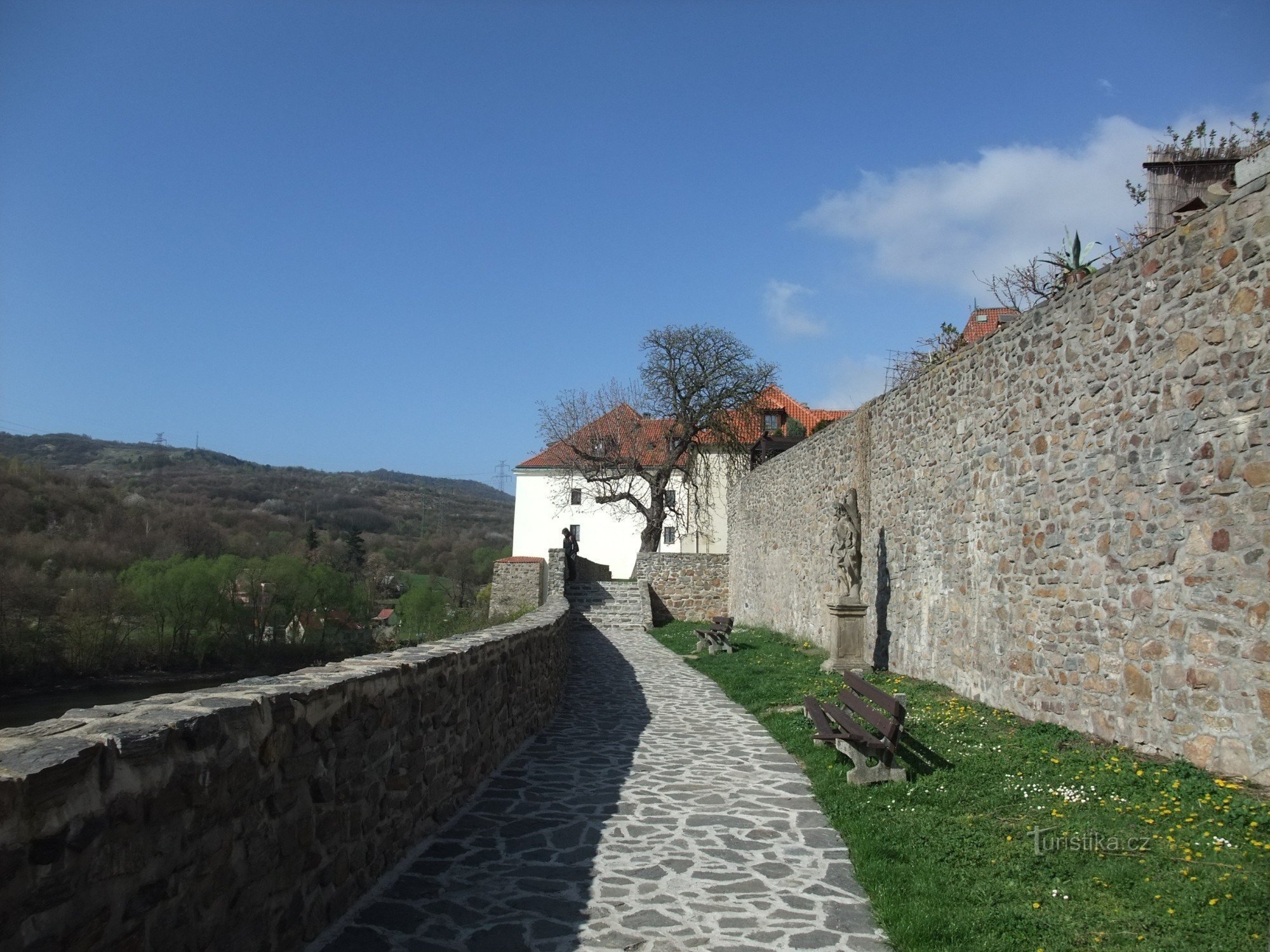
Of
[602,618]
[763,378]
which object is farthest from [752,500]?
[763,378]

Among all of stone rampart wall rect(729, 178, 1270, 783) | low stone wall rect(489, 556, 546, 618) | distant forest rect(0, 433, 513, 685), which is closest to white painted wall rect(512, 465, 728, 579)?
distant forest rect(0, 433, 513, 685)

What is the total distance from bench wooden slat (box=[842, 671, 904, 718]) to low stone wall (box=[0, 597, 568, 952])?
10.2 feet

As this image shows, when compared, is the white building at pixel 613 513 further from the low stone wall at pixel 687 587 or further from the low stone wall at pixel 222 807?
the low stone wall at pixel 222 807

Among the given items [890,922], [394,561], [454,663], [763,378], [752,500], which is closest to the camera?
[890,922]

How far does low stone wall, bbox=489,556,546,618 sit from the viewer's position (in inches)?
1104

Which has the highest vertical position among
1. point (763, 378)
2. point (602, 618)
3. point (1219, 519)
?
point (763, 378)

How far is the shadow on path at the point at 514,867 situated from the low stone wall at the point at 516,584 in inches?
772

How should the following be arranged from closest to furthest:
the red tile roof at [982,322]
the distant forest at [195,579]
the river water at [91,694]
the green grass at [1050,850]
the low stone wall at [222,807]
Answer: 1. the low stone wall at [222,807]
2. the green grass at [1050,850]
3. the red tile roof at [982,322]
4. the river water at [91,694]
5. the distant forest at [195,579]

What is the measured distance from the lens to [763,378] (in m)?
34.0

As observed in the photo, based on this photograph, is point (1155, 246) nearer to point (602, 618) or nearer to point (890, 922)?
point (890, 922)

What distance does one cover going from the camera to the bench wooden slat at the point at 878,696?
618 cm

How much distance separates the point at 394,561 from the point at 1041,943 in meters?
58.2

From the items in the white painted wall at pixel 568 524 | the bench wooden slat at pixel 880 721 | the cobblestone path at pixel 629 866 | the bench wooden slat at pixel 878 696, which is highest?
the white painted wall at pixel 568 524

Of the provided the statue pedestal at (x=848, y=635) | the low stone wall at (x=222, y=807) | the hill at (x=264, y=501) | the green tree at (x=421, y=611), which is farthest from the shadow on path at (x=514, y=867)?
the hill at (x=264, y=501)
